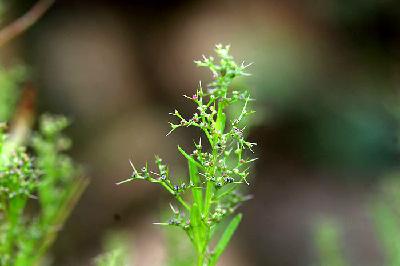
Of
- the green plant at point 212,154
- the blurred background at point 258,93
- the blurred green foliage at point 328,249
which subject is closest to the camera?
the green plant at point 212,154

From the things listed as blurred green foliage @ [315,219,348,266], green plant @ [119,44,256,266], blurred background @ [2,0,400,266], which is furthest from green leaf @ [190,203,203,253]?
blurred background @ [2,0,400,266]

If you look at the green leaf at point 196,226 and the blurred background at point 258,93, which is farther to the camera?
the blurred background at point 258,93

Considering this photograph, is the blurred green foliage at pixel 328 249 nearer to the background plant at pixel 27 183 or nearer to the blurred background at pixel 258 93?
the background plant at pixel 27 183

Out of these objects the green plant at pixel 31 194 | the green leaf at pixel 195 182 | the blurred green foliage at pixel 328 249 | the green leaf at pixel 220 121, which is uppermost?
the green leaf at pixel 220 121

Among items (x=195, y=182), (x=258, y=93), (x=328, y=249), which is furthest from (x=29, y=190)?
(x=258, y=93)

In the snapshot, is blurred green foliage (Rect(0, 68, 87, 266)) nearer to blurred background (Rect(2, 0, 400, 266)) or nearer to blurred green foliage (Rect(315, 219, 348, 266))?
blurred green foliage (Rect(315, 219, 348, 266))

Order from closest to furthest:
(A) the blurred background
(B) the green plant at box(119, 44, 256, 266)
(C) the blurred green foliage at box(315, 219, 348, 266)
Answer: (B) the green plant at box(119, 44, 256, 266) < (C) the blurred green foliage at box(315, 219, 348, 266) < (A) the blurred background

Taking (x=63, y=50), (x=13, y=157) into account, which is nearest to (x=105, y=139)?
(x=63, y=50)

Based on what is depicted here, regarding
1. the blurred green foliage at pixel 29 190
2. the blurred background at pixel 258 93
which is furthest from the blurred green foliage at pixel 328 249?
the blurred background at pixel 258 93
